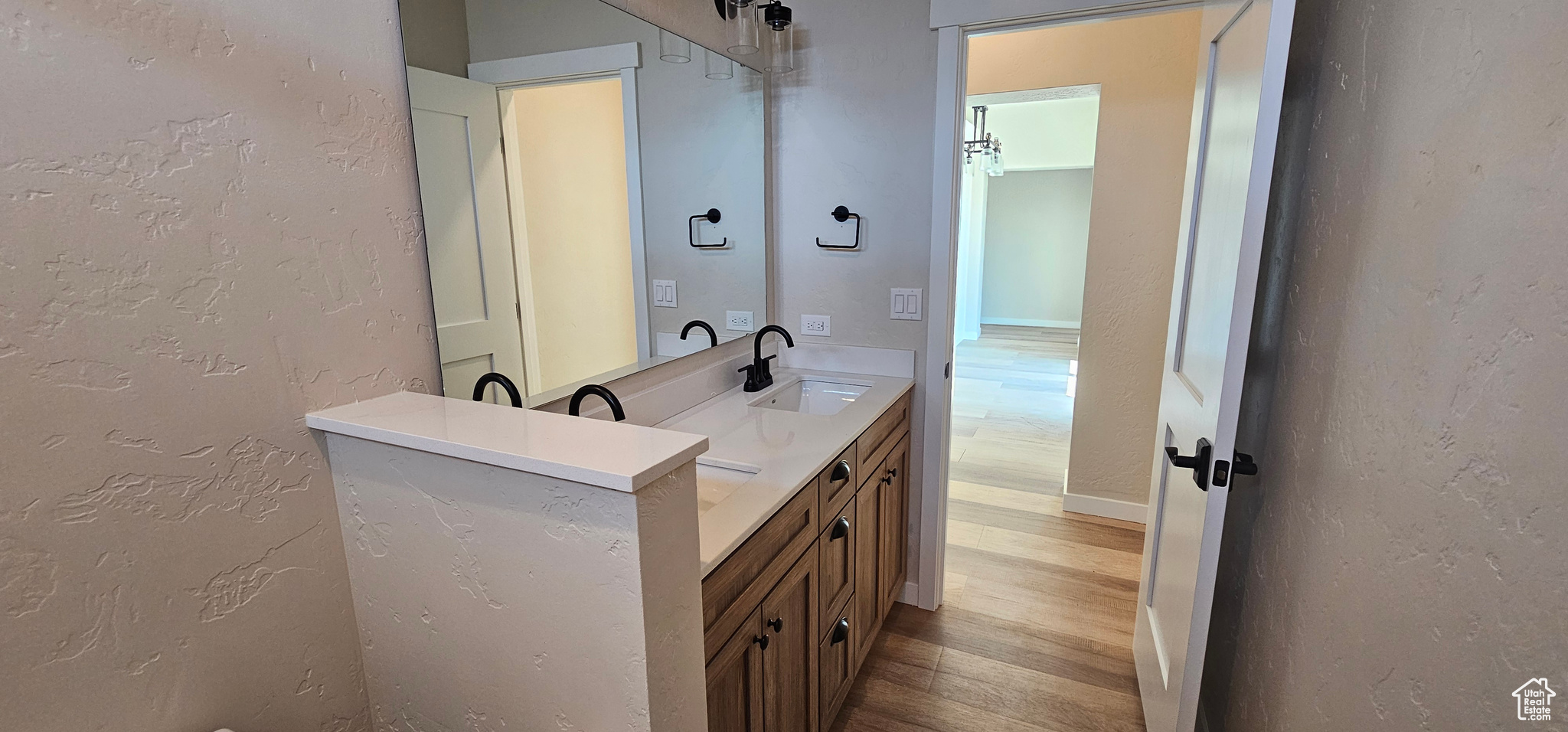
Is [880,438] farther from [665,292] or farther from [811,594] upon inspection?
[665,292]

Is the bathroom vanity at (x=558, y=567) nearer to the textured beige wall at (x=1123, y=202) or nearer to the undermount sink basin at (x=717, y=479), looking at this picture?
the undermount sink basin at (x=717, y=479)

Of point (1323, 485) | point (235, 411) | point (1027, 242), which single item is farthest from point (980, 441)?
point (1027, 242)

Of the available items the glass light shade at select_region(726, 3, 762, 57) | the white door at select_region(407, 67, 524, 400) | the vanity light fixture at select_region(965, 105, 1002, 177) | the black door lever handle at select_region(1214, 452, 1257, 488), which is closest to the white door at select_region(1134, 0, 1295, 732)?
the black door lever handle at select_region(1214, 452, 1257, 488)

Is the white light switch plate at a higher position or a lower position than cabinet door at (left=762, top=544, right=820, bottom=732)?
higher

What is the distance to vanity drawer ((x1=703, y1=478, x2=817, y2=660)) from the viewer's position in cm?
110

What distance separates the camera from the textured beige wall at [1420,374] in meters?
0.71

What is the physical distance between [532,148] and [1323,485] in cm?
166

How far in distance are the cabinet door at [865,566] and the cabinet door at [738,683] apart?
0.60m

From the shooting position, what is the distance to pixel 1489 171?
79 cm

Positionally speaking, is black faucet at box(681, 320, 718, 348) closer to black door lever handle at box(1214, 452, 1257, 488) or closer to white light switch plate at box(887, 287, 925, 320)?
white light switch plate at box(887, 287, 925, 320)

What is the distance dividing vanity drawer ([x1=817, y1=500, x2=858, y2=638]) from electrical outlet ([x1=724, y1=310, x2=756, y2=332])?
79 centimetres

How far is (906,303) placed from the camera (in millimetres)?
2279

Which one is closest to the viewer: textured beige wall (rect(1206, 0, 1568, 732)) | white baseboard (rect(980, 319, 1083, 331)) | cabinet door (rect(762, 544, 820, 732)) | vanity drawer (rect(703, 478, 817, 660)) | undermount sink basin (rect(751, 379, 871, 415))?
textured beige wall (rect(1206, 0, 1568, 732))

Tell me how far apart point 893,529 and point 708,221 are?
1213mm
